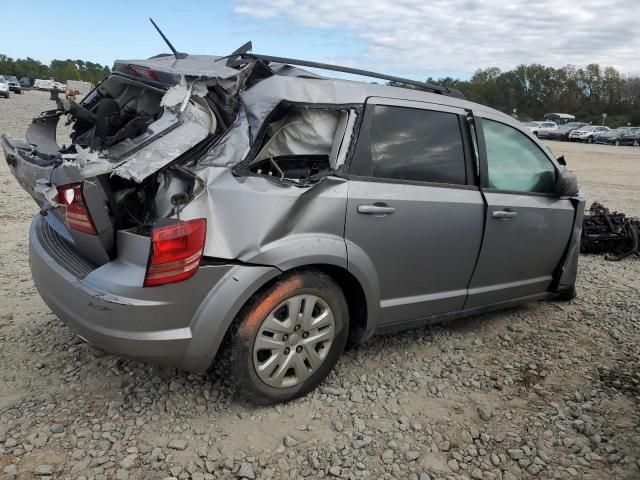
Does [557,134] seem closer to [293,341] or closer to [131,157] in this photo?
[293,341]

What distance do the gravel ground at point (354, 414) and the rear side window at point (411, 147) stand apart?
1.25m

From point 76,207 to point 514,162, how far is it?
9.62 feet

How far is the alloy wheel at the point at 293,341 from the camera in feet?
9.11

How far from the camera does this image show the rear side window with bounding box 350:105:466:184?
10.2 ft

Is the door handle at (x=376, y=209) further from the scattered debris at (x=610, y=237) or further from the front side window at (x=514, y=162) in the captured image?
the scattered debris at (x=610, y=237)

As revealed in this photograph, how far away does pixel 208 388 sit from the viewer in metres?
3.08

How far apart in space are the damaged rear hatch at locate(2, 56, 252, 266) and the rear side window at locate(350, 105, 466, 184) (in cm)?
79

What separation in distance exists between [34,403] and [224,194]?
1.52 meters

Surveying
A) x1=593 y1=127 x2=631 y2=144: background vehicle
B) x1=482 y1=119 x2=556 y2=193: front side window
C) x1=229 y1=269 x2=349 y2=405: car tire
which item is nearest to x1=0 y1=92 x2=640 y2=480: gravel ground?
x1=229 y1=269 x2=349 y2=405: car tire

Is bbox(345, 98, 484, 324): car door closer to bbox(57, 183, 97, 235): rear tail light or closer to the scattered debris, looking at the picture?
bbox(57, 183, 97, 235): rear tail light

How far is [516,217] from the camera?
3770 mm

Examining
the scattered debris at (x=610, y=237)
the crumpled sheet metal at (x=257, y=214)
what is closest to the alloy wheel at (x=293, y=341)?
the crumpled sheet metal at (x=257, y=214)

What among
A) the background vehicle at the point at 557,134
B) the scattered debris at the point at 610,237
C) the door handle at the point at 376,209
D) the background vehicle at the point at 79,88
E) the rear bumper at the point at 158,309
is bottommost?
the background vehicle at the point at 557,134

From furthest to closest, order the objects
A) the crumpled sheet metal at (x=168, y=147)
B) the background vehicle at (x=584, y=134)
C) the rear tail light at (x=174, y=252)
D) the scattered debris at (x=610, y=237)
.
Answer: the background vehicle at (x=584, y=134) < the scattered debris at (x=610, y=237) < the crumpled sheet metal at (x=168, y=147) < the rear tail light at (x=174, y=252)
